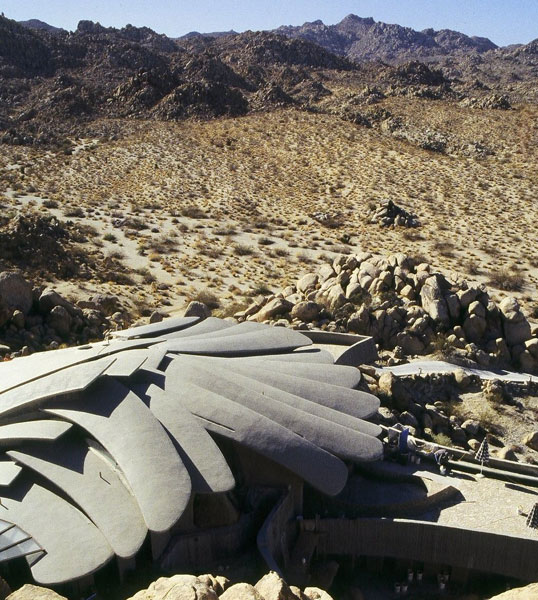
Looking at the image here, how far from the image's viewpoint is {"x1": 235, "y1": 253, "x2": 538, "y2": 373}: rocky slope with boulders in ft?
67.1

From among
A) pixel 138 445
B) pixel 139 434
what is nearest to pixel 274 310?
pixel 139 434

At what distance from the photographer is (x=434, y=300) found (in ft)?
69.4

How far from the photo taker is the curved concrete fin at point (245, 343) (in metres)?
14.1

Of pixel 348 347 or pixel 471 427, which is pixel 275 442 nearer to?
pixel 348 347

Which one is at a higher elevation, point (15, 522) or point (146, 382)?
point (146, 382)

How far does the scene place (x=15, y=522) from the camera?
31.9ft

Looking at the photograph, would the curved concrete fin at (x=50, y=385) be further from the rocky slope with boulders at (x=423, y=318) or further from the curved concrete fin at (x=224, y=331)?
the rocky slope with boulders at (x=423, y=318)

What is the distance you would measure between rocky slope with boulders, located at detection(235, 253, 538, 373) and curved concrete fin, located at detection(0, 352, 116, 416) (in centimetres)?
945

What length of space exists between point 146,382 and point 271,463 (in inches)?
117

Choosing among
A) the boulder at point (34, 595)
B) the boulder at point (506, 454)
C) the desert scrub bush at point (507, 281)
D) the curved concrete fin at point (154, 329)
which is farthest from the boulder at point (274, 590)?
the desert scrub bush at point (507, 281)

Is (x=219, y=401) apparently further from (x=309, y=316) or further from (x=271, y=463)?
(x=309, y=316)

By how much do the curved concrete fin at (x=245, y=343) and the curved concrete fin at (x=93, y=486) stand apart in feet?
11.7

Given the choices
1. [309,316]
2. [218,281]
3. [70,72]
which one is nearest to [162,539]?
[309,316]

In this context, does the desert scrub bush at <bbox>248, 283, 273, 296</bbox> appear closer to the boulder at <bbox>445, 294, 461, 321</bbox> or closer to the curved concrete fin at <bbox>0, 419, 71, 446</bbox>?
the boulder at <bbox>445, 294, 461, 321</bbox>
